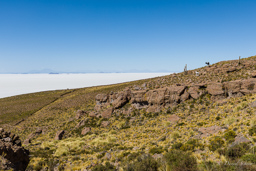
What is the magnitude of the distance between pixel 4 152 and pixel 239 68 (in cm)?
4792

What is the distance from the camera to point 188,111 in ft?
82.5

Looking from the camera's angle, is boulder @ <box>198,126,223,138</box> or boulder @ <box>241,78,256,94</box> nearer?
boulder @ <box>198,126,223,138</box>

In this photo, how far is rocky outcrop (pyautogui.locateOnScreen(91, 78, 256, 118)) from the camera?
24.6 m

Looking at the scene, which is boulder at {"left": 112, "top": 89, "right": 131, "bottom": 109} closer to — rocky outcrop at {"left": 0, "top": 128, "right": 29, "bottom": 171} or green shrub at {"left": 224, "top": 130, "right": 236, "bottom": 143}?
rocky outcrop at {"left": 0, "top": 128, "right": 29, "bottom": 171}

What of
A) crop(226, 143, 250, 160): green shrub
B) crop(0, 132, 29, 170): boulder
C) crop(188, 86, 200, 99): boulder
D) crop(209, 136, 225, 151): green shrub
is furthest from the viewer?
crop(188, 86, 200, 99): boulder

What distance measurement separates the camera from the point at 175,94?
29.5m

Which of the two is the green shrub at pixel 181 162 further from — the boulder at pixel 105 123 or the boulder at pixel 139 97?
the boulder at pixel 139 97

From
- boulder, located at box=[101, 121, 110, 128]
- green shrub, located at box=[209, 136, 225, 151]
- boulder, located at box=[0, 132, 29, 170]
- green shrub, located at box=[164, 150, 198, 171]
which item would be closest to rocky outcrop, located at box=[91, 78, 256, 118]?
boulder, located at box=[101, 121, 110, 128]

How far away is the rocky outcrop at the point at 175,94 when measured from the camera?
24.6 m

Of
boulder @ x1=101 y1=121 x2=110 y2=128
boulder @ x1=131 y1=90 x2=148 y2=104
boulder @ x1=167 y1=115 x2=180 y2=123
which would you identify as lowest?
boulder @ x1=101 y1=121 x2=110 y2=128

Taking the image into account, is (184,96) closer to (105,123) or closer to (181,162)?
(105,123)

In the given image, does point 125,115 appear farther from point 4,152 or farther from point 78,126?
point 4,152

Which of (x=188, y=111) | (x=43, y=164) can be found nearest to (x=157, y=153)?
(x=43, y=164)

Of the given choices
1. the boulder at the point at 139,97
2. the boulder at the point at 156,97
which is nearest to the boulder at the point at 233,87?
the boulder at the point at 156,97
